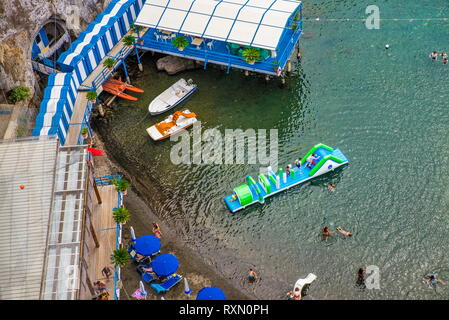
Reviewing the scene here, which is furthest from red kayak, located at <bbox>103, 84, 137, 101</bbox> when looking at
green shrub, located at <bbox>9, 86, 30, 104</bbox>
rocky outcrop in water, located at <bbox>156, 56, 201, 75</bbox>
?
green shrub, located at <bbox>9, 86, 30, 104</bbox>

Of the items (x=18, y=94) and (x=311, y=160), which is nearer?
(x=311, y=160)

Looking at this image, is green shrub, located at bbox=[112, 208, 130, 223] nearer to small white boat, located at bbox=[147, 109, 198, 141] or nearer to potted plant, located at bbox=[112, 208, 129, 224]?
potted plant, located at bbox=[112, 208, 129, 224]

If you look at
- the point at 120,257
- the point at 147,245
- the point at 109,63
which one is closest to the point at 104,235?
the point at 147,245

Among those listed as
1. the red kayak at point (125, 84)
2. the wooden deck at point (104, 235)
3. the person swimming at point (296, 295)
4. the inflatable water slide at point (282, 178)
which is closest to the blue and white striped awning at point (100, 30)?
the red kayak at point (125, 84)

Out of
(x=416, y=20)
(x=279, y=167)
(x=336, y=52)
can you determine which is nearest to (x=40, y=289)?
(x=279, y=167)

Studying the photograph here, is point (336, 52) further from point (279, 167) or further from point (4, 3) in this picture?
point (4, 3)

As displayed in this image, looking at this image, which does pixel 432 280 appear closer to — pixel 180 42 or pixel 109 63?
pixel 180 42
